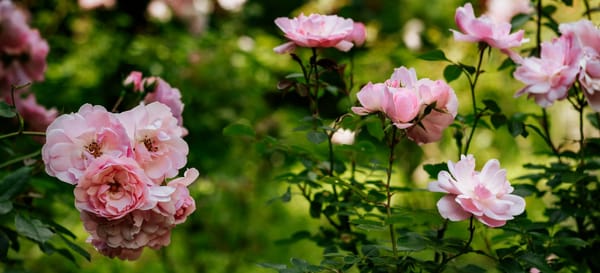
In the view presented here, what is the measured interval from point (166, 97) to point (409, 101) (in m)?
0.48

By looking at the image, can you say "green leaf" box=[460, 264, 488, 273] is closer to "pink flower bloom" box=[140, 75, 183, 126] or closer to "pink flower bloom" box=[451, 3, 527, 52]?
"pink flower bloom" box=[451, 3, 527, 52]

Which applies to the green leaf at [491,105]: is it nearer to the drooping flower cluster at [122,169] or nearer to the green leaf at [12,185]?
the drooping flower cluster at [122,169]

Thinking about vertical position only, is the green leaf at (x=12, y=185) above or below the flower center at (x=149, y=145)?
below

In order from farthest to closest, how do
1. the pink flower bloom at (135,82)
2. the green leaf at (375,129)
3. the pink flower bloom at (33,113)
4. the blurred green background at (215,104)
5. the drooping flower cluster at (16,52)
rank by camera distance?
the blurred green background at (215,104) < the drooping flower cluster at (16,52) < the pink flower bloom at (33,113) < the pink flower bloom at (135,82) < the green leaf at (375,129)

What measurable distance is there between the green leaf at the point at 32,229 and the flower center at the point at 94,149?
0.23 m

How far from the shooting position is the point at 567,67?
3.52ft

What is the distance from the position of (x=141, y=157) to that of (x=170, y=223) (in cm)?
9

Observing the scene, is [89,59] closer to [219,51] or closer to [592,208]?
[219,51]

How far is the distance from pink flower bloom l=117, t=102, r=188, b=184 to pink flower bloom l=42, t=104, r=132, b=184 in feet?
0.05

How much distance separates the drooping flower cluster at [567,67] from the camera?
1.07 m

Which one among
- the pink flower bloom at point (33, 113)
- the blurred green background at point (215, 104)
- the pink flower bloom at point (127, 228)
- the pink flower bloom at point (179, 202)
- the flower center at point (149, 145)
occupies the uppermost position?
the flower center at point (149, 145)

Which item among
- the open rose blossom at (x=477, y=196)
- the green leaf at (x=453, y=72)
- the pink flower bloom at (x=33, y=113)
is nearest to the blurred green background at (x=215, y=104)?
the pink flower bloom at (x=33, y=113)

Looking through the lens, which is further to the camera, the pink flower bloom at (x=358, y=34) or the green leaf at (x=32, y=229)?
the pink flower bloom at (x=358, y=34)

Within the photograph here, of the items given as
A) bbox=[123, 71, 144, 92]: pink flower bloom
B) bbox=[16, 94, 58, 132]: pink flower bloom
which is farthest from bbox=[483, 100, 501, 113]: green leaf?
bbox=[16, 94, 58, 132]: pink flower bloom
